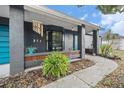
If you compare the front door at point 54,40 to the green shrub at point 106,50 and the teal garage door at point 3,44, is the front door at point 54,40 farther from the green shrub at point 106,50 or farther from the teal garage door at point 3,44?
the teal garage door at point 3,44

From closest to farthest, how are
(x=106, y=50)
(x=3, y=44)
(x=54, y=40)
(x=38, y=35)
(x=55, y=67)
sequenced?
1. (x=55, y=67)
2. (x=3, y=44)
3. (x=38, y=35)
4. (x=54, y=40)
5. (x=106, y=50)

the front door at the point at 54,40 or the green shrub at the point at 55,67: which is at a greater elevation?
the front door at the point at 54,40

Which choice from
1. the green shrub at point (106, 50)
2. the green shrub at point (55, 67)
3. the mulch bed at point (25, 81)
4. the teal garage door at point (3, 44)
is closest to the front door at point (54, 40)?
the green shrub at point (106, 50)

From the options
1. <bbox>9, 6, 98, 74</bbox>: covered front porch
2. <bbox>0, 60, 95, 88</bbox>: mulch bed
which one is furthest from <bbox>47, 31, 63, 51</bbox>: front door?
<bbox>0, 60, 95, 88</bbox>: mulch bed

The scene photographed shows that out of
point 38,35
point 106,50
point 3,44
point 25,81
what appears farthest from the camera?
point 106,50

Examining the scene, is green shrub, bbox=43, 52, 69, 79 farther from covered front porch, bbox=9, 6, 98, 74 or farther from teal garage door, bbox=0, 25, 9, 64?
teal garage door, bbox=0, 25, 9, 64

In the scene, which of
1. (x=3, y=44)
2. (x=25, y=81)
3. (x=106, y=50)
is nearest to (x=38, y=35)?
(x=3, y=44)

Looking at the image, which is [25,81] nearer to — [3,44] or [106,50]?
[3,44]

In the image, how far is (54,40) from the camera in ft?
54.6

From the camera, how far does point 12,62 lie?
26.6ft

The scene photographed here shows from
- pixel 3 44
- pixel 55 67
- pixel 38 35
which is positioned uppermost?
pixel 38 35

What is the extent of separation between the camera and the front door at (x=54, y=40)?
52.6ft

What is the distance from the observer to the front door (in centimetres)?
1603
